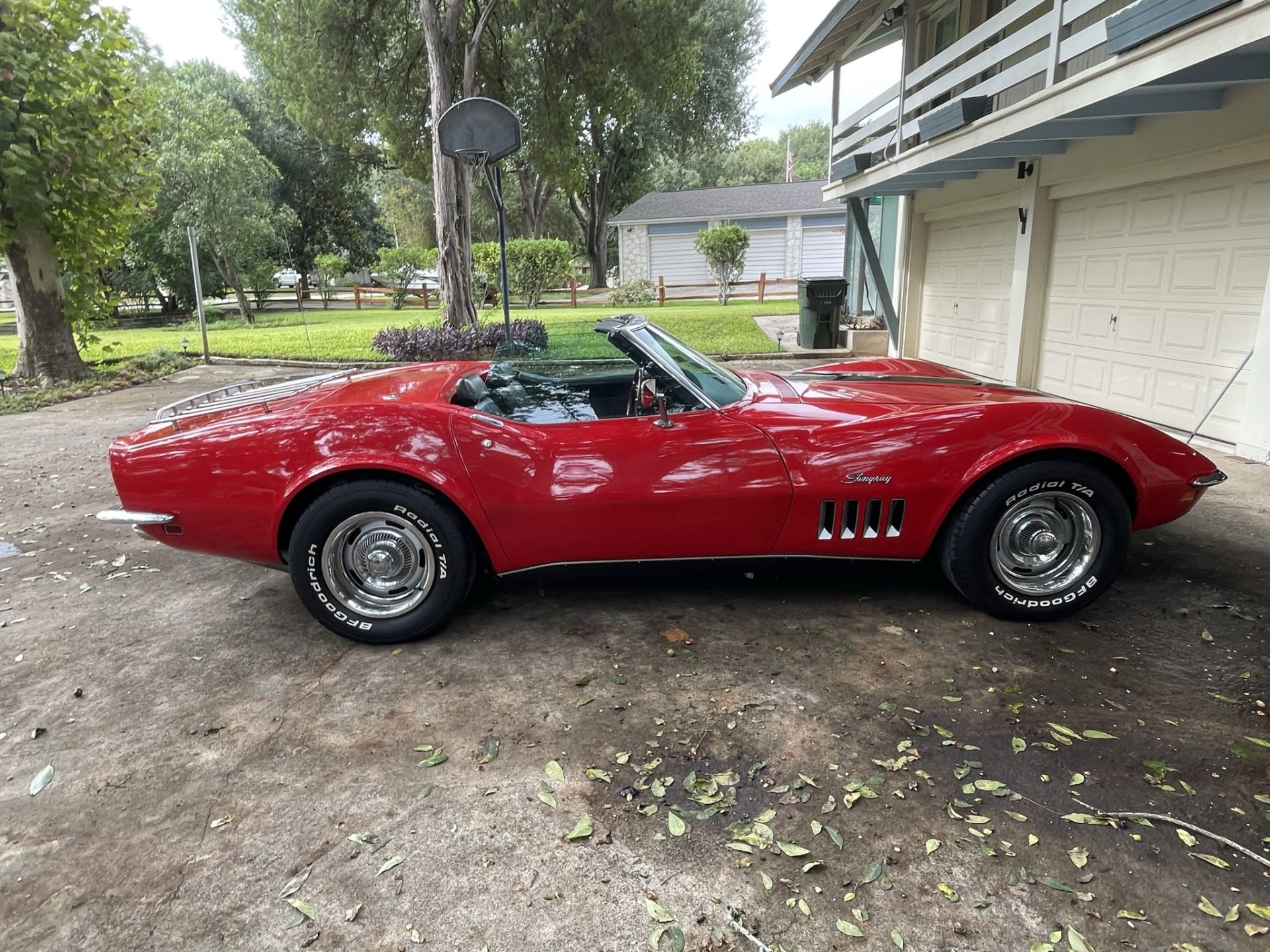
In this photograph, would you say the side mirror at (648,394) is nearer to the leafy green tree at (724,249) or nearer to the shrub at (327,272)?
the leafy green tree at (724,249)

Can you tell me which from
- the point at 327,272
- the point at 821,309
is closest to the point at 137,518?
the point at 821,309

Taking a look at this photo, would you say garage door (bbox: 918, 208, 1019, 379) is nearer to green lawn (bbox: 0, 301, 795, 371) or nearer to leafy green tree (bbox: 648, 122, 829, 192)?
green lawn (bbox: 0, 301, 795, 371)

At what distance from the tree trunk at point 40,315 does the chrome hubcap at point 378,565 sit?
10.5 m

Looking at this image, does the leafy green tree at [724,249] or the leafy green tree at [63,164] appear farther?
the leafy green tree at [724,249]

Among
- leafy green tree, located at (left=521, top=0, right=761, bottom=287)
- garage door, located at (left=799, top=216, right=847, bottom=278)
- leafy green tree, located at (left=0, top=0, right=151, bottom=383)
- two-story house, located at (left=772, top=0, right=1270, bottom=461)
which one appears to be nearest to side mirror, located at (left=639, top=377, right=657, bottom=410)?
two-story house, located at (left=772, top=0, right=1270, bottom=461)

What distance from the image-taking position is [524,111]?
19422mm

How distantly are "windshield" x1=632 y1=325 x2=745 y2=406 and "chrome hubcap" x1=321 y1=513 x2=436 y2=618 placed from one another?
126 cm

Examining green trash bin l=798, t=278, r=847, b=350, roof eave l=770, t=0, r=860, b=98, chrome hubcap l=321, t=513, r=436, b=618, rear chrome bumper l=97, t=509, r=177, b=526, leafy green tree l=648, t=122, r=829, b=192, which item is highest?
leafy green tree l=648, t=122, r=829, b=192

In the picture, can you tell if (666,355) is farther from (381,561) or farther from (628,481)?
(381,561)

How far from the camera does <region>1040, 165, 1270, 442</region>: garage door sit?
626 centimetres

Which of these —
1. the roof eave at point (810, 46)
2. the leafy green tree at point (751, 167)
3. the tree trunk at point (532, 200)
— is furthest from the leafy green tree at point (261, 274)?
the leafy green tree at point (751, 167)

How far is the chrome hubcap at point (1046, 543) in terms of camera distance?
3.25 m

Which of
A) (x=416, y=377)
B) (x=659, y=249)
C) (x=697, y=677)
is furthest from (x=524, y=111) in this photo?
(x=697, y=677)

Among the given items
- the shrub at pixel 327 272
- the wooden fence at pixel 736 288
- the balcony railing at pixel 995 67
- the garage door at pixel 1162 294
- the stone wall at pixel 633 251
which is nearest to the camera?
the garage door at pixel 1162 294
